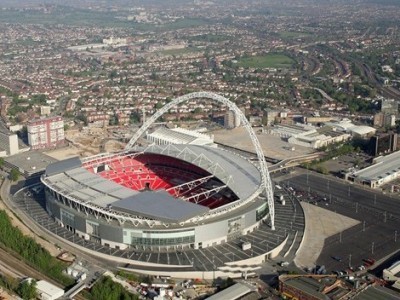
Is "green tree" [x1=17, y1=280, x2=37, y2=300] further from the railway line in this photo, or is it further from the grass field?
the grass field

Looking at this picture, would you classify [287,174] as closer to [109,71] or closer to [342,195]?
[342,195]

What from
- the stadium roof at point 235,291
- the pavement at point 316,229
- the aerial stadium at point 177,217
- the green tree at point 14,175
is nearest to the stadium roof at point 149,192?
the aerial stadium at point 177,217

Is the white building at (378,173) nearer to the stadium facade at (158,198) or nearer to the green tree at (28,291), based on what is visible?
the stadium facade at (158,198)

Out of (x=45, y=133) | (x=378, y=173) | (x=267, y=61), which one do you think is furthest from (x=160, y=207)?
(x=267, y=61)

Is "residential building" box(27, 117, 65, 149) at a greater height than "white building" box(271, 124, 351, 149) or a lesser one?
greater

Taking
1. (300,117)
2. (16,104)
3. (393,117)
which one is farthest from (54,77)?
(393,117)

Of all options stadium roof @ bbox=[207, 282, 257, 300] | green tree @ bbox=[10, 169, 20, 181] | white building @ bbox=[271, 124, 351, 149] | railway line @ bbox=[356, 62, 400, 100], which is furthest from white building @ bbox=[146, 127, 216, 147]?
railway line @ bbox=[356, 62, 400, 100]
